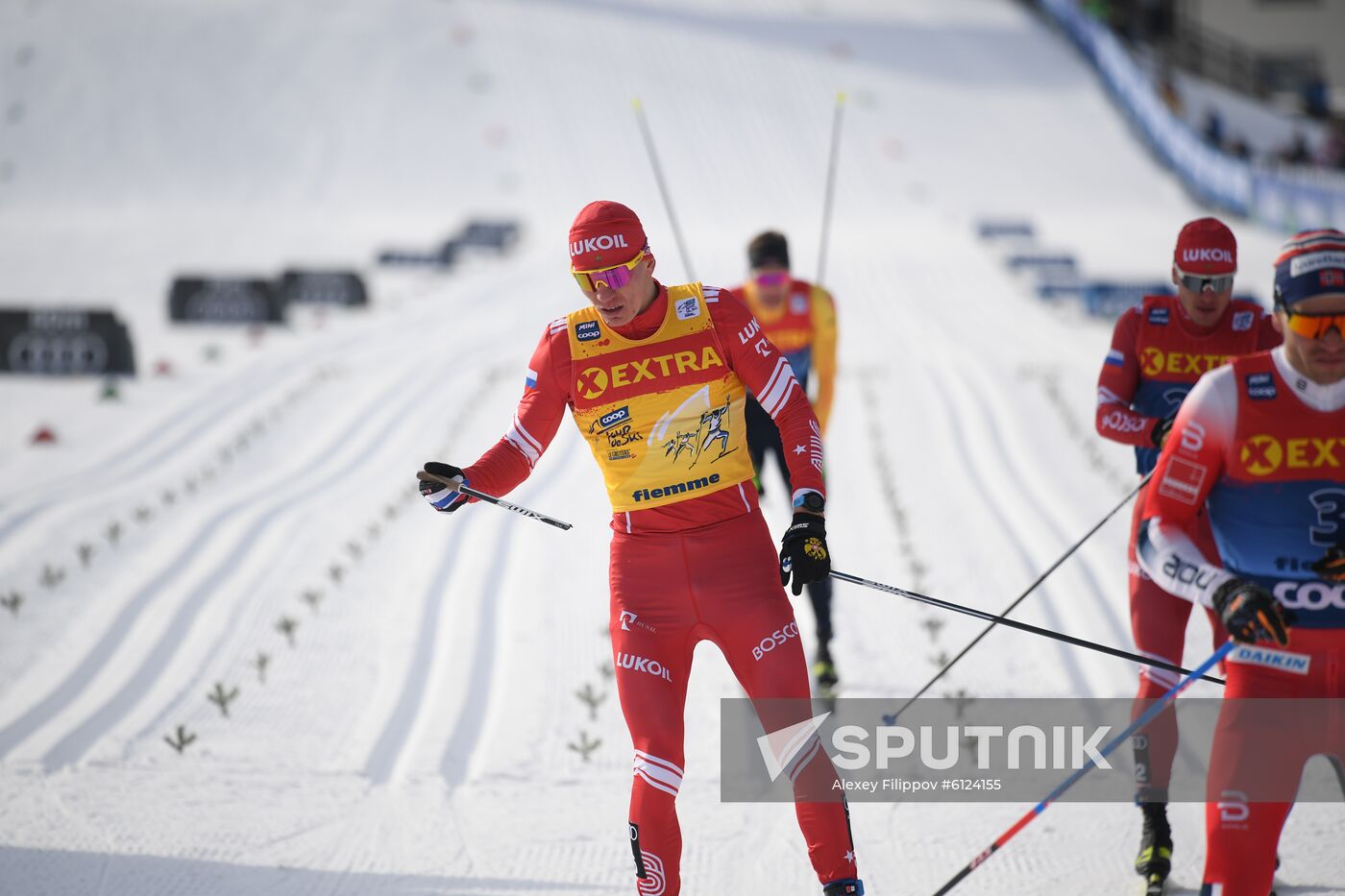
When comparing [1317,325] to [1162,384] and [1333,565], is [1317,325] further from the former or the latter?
[1162,384]

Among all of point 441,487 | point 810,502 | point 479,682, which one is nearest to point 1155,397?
point 810,502

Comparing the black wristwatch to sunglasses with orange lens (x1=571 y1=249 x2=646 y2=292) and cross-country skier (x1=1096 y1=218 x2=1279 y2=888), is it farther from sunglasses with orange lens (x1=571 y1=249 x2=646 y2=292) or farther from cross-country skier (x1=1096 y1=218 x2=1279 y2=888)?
cross-country skier (x1=1096 y1=218 x2=1279 y2=888)

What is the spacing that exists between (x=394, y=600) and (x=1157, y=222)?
25.1 m

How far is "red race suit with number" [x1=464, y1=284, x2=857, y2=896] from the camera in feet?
12.9

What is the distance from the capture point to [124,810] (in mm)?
5234

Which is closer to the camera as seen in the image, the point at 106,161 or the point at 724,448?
the point at 724,448

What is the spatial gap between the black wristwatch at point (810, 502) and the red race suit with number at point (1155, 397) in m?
1.26

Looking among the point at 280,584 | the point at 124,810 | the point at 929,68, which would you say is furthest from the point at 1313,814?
the point at 929,68

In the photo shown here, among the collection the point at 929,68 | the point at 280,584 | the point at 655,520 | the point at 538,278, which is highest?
the point at 929,68

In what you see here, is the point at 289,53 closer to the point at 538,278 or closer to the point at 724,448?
the point at 538,278

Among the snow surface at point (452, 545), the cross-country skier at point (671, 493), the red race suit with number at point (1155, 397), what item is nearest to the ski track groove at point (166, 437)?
the snow surface at point (452, 545)

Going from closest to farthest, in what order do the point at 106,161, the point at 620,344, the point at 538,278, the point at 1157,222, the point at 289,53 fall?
1. the point at 620,344
2. the point at 538,278
3. the point at 1157,222
4. the point at 106,161
5. the point at 289,53

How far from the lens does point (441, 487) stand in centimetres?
418

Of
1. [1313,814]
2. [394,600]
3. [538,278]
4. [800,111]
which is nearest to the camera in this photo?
[1313,814]
